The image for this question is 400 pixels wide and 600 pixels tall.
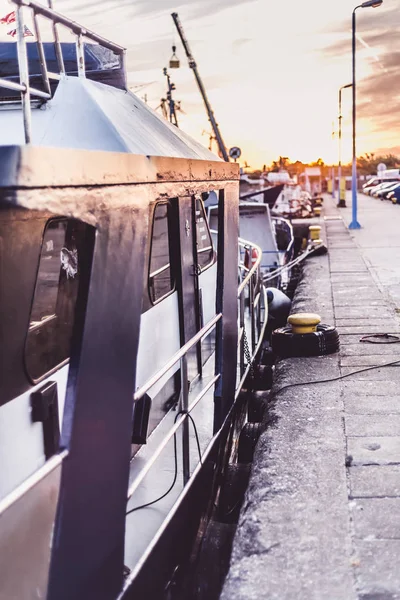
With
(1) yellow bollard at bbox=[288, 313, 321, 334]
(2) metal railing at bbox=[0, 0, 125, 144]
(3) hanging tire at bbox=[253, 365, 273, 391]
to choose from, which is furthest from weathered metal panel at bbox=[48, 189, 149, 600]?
(3) hanging tire at bbox=[253, 365, 273, 391]

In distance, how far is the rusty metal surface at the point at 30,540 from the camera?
96.1 inches

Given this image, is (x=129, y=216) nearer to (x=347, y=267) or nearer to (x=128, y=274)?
(x=128, y=274)

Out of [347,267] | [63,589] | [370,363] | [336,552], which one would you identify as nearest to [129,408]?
[63,589]

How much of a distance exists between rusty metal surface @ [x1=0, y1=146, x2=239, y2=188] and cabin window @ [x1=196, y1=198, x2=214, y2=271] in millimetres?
2776

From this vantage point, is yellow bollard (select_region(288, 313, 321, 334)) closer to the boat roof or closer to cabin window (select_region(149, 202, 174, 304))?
cabin window (select_region(149, 202, 174, 304))

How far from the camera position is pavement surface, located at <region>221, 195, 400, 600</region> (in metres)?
3.37

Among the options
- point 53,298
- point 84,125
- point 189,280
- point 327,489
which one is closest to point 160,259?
point 189,280

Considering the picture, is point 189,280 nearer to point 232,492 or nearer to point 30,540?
point 232,492

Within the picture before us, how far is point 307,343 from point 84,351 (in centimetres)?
478

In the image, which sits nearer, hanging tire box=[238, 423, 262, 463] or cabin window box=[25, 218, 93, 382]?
cabin window box=[25, 218, 93, 382]

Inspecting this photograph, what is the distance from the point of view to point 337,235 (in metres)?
22.9

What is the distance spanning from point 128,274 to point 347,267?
39.7 ft

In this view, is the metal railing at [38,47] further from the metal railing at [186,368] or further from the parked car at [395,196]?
the parked car at [395,196]

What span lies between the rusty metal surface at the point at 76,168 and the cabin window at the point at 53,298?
1.39ft
